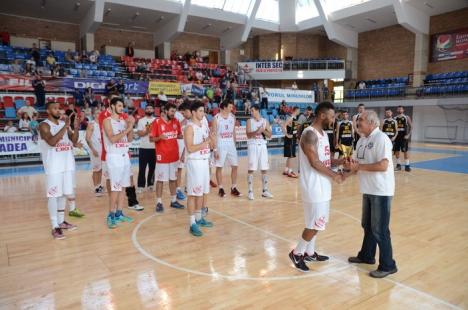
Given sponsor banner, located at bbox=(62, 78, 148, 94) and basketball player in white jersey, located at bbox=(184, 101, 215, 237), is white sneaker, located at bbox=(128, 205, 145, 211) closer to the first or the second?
basketball player in white jersey, located at bbox=(184, 101, 215, 237)

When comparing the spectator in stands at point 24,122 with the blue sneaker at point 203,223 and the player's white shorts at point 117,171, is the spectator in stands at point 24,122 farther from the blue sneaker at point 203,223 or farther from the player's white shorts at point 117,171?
the blue sneaker at point 203,223

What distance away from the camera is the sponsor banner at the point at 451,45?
2255 cm

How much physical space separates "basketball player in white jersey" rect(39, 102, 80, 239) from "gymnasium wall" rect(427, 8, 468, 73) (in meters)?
25.8

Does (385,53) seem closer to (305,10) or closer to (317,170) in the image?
(305,10)

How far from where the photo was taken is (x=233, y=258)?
4.14 meters

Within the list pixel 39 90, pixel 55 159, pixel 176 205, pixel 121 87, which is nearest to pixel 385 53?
pixel 121 87

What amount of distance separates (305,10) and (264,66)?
18.8 ft

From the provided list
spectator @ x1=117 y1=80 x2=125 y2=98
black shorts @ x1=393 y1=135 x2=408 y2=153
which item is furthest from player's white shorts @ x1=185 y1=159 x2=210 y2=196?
spectator @ x1=117 y1=80 x2=125 y2=98

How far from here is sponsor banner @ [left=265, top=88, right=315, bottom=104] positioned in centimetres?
2298

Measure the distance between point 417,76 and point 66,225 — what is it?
84.2ft

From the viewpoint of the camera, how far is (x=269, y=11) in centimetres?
2814

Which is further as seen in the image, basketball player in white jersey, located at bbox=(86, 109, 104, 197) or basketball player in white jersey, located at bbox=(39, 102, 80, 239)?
basketball player in white jersey, located at bbox=(86, 109, 104, 197)

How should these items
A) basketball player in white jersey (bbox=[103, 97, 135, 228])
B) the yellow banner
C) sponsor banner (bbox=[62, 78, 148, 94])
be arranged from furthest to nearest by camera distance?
the yellow banner < sponsor banner (bbox=[62, 78, 148, 94]) < basketball player in white jersey (bbox=[103, 97, 135, 228])

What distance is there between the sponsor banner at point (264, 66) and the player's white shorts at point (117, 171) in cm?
2360
